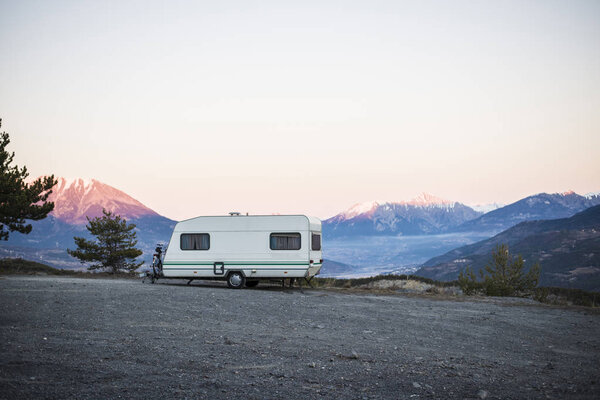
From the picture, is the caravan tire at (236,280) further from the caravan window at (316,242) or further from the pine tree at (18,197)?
the pine tree at (18,197)

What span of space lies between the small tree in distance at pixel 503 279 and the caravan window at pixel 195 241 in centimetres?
1200

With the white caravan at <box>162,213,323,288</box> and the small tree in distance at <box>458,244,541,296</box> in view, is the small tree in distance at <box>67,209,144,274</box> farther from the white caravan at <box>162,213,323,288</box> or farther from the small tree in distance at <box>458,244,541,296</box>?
the small tree in distance at <box>458,244,541,296</box>

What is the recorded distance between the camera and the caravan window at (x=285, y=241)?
2130cm

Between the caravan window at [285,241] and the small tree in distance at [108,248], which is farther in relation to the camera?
the small tree in distance at [108,248]

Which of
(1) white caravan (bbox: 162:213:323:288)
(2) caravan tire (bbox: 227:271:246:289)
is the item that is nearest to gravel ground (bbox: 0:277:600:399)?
(1) white caravan (bbox: 162:213:323:288)

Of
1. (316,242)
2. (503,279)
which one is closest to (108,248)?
(316,242)

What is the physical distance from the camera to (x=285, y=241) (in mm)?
21391

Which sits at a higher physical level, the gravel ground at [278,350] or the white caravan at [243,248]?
the white caravan at [243,248]

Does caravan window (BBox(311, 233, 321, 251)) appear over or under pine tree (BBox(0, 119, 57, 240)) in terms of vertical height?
under

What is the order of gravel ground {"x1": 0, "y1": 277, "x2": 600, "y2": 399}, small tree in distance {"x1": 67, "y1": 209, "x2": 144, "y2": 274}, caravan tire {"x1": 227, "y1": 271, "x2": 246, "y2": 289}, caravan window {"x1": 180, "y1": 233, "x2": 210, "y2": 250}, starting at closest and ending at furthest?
1. gravel ground {"x1": 0, "y1": 277, "x2": 600, "y2": 399}
2. caravan tire {"x1": 227, "y1": 271, "x2": 246, "y2": 289}
3. caravan window {"x1": 180, "y1": 233, "x2": 210, "y2": 250}
4. small tree in distance {"x1": 67, "y1": 209, "x2": 144, "y2": 274}

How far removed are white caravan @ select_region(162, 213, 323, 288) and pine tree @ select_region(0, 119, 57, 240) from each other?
15.3 meters

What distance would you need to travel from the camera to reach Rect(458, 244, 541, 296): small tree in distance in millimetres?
24188

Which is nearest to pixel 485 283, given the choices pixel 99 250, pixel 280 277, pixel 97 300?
pixel 280 277

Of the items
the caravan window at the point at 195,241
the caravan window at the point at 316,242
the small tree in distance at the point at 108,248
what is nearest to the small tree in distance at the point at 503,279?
the caravan window at the point at 316,242
